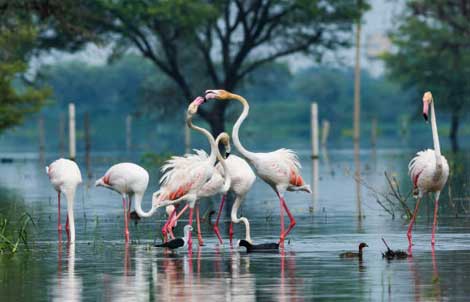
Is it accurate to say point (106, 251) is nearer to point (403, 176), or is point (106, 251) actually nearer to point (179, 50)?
point (403, 176)

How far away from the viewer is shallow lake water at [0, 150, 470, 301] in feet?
45.4

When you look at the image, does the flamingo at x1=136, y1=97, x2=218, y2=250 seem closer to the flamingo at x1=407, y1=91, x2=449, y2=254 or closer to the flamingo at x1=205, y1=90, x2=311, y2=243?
the flamingo at x1=205, y1=90, x2=311, y2=243

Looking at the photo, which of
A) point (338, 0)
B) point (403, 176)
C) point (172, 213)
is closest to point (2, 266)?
point (172, 213)

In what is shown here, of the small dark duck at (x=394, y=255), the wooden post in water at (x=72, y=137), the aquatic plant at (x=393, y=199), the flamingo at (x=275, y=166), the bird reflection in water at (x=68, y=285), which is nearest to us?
the bird reflection in water at (x=68, y=285)

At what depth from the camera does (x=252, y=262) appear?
16844 mm

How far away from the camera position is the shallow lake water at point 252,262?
45.4ft

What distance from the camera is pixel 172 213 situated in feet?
65.3

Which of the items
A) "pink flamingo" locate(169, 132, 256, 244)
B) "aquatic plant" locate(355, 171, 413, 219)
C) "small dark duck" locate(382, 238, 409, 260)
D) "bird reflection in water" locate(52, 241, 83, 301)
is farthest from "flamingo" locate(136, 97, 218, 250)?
"aquatic plant" locate(355, 171, 413, 219)

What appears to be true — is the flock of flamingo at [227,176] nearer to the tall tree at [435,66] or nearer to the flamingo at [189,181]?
the flamingo at [189,181]

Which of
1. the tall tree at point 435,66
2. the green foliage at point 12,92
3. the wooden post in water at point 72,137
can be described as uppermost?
the tall tree at point 435,66

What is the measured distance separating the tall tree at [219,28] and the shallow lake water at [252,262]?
1221 inches

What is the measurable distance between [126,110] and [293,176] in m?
147

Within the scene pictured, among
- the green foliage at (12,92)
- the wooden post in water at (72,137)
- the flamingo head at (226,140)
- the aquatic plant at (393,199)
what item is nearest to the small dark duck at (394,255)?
the flamingo head at (226,140)

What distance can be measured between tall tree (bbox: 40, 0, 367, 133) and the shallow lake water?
3101 centimetres
